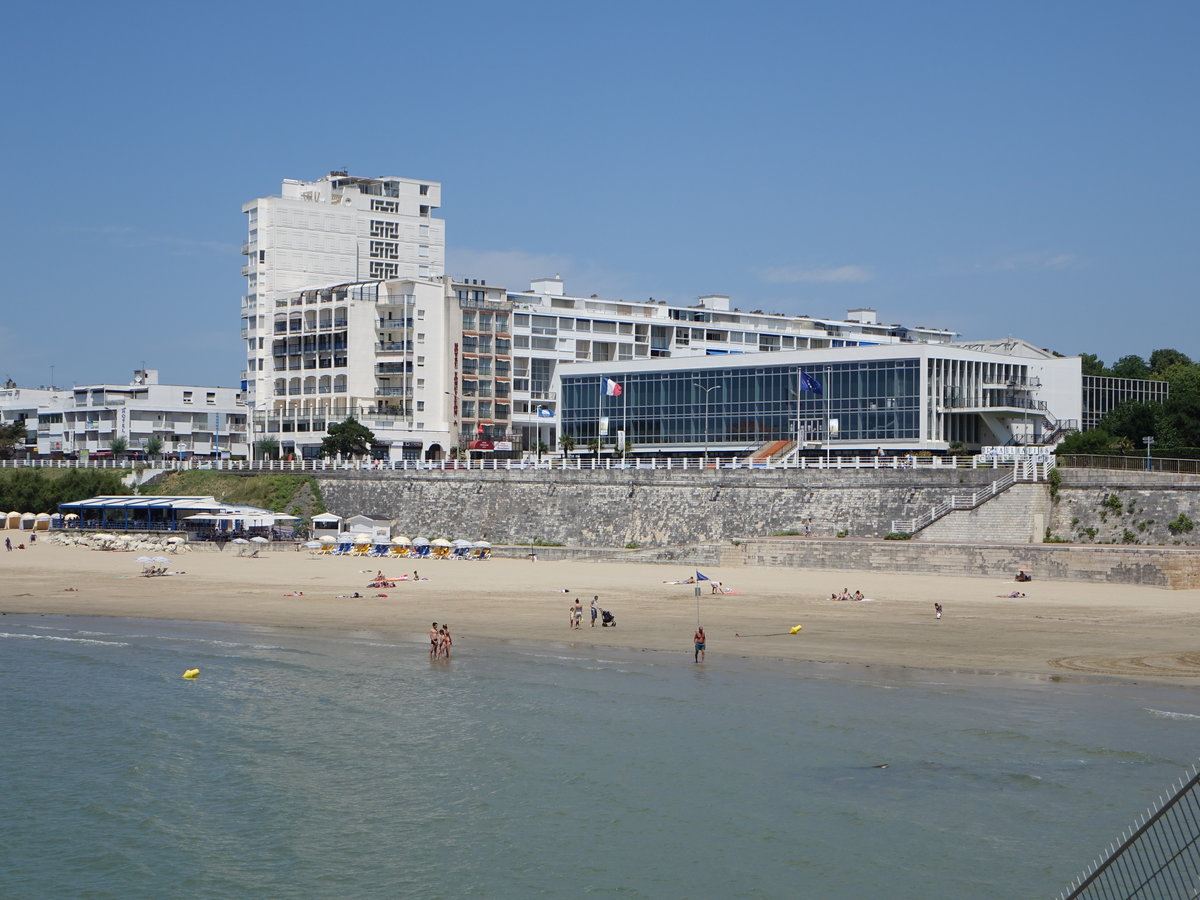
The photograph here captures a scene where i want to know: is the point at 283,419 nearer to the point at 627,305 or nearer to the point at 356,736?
the point at 627,305

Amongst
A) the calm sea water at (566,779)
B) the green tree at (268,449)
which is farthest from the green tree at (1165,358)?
the calm sea water at (566,779)

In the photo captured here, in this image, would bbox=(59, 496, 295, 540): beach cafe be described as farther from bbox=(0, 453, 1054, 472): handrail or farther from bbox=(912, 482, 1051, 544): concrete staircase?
bbox=(912, 482, 1051, 544): concrete staircase

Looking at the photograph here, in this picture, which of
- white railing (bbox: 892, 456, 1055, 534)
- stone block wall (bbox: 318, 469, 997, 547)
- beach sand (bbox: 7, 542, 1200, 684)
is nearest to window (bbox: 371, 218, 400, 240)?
stone block wall (bbox: 318, 469, 997, 547)

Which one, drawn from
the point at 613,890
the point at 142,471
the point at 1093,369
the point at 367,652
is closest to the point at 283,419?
the point at 142,471

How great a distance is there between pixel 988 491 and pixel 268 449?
2822 inches

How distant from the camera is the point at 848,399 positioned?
86.4m

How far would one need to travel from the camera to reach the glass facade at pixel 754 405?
84.1m

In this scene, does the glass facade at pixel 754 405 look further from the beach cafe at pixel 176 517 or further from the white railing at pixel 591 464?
the beach cafe at pixel 176 517

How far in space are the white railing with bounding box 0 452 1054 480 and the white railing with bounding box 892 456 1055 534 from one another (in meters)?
0.21

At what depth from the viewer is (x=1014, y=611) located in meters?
45.8

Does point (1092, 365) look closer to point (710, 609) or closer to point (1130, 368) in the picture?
point (1130, 368)

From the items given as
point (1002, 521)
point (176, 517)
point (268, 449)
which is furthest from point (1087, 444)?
point (268, 449)

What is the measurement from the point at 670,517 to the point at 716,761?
46052mm

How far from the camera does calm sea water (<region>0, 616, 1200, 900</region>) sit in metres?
20.8
